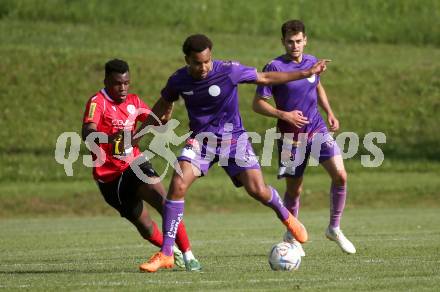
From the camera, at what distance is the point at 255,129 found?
121ft

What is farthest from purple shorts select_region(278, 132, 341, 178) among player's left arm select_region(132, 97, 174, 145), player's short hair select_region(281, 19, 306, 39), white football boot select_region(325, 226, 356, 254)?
player's left arm select_region(132, 97, 174, 145)

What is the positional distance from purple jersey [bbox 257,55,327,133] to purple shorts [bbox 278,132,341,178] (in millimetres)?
132

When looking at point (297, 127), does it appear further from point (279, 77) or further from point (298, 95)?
point (279, 77)

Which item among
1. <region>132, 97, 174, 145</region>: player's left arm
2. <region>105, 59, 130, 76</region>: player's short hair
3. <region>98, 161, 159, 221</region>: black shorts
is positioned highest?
<region>105, 59, 130, 76</region>: player's short hair

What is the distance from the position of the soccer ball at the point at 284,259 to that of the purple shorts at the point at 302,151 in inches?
110

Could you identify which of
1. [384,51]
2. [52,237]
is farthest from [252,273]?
[384,51]

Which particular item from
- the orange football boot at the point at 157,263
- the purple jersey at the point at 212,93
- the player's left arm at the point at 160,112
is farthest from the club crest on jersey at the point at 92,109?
the orange football boot at the point at 157,263

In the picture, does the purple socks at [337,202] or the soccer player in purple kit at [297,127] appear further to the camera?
the purple socks at [337,202]

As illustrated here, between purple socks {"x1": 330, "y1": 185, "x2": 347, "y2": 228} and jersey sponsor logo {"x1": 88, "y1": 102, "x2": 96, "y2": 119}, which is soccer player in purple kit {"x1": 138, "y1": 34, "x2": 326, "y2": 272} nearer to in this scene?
jersey sponsor logo {"x1": 88, "y1": 102, "x2": 96, "y2": 119}

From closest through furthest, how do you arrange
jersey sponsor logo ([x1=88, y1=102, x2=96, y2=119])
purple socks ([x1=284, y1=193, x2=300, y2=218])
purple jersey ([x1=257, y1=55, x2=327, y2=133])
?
jersey sponsor logo ([x1=88, y1=102, x2=96, y2=119]) → purple jersey ([x1=257, y1=55, x2=327, y2=133]) → purple socks ([x1=284, y1=193, x2=300, y2=218])

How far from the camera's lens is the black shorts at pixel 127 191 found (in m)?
13.5

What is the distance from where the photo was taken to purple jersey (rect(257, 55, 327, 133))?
1463 centimetres

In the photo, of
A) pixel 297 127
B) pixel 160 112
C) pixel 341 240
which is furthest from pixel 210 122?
pixel 341 240

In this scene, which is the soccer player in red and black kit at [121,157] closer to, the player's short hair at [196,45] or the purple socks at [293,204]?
the player's short hair at [196,45]
